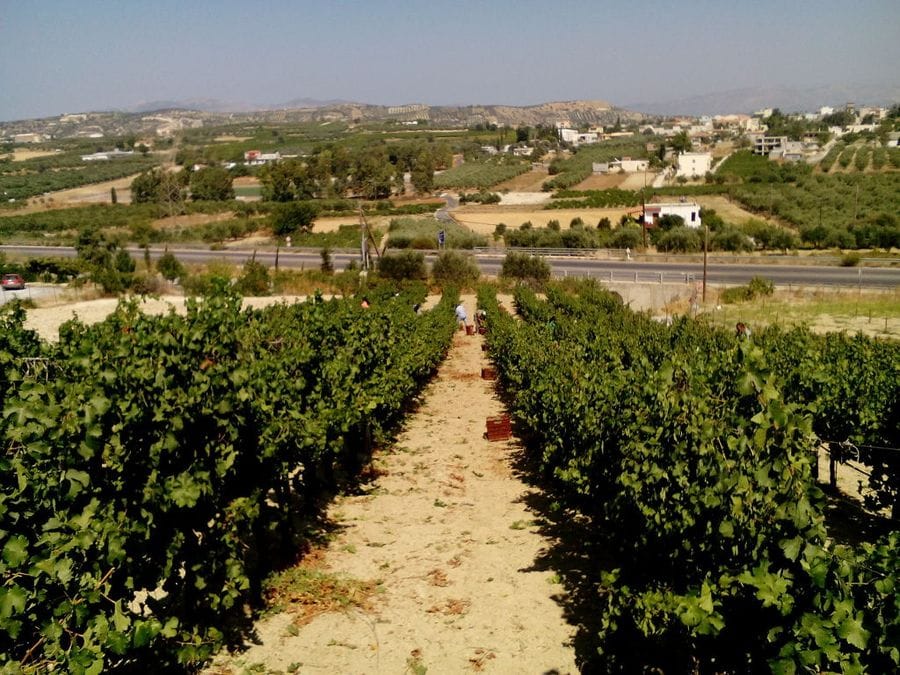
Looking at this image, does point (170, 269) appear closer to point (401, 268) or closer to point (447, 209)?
point (401, 268)

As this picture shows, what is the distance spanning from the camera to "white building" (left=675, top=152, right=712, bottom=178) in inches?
4232

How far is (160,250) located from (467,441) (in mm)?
51940

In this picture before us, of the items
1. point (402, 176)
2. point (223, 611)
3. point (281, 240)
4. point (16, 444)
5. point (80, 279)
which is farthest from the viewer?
point (402, 176)

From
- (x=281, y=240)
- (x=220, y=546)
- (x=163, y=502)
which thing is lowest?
(x=281, y=240)

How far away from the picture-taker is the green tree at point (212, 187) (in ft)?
316

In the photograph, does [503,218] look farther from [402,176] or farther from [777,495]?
[777,495]

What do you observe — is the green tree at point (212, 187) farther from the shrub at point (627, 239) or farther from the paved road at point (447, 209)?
the shrub at point (627, 239)

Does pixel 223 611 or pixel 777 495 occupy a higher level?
pixel 777 495

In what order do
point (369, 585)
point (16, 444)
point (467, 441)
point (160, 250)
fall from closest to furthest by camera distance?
point (16, 444)
point (369, 585)
point (467, 441)
point (160, 250)

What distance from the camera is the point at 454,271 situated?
1598 inches

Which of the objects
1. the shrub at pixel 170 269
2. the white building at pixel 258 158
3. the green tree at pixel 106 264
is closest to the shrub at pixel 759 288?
the shrub at pixel 170 269

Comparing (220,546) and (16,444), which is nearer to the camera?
(16,444)

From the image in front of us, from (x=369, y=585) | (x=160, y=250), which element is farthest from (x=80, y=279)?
(x=369, y=585)

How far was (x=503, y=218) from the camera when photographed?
236ft
